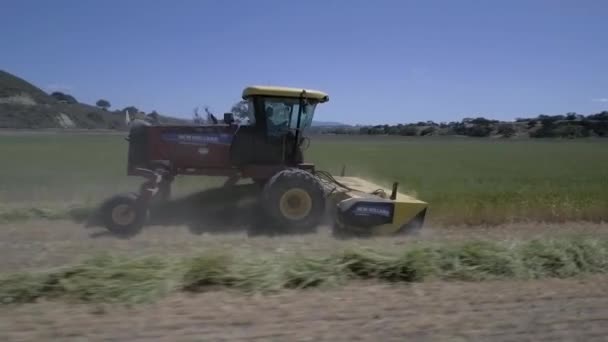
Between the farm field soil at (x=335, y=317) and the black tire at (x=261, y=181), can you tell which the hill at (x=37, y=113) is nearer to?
the black tire at (x=261, y=181)

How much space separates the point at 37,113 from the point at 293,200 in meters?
57.6

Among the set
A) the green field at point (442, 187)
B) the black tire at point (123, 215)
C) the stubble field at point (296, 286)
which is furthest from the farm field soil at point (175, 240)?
the green field at point (442, 187)

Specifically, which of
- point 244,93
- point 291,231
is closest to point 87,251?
point 291,231

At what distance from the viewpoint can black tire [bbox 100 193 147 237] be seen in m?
9.06

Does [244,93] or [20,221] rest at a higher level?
[244,93]

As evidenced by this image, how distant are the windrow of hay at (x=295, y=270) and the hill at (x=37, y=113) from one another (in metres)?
51.9

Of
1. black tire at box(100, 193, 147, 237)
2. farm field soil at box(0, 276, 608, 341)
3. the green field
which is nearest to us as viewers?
farm field soil at box(0, 276, 608, 341)

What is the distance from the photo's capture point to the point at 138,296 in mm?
4918

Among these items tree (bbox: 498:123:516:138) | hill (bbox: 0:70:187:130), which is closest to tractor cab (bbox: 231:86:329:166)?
hill (bbox: 0:70:187:130)

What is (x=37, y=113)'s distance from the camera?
59188 mm

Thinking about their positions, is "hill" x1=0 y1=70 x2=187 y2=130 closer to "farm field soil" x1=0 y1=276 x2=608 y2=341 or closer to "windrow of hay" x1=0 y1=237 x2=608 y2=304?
"windrow of hay" x1=0 y1=237 x2=608 y2=304

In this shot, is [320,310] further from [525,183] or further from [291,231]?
[525,183]

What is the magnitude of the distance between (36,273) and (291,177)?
16.6 feet

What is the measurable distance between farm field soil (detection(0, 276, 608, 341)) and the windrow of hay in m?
0.23
